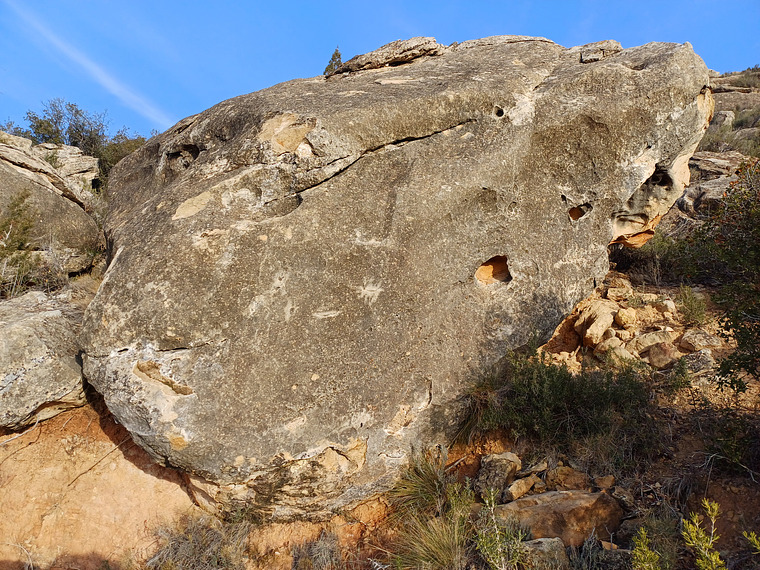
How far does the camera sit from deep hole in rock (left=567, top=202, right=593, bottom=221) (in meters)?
5.17

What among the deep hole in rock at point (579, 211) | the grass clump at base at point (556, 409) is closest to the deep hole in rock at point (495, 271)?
the grass clump at base at point (556, 409)

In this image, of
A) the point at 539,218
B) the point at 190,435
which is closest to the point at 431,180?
the point at 539,218

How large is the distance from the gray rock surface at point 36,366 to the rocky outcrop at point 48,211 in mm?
2100

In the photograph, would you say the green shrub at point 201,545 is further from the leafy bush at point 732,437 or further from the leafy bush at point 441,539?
the leafy bush at point 732,437

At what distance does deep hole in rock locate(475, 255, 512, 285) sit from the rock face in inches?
0.7

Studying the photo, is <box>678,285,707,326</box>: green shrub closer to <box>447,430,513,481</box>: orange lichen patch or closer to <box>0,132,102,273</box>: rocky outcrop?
<box>447,430,513,481</box>: orange lichen patch

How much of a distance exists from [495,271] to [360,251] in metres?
1.40

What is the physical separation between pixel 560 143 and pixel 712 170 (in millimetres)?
6559

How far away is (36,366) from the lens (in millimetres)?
4055

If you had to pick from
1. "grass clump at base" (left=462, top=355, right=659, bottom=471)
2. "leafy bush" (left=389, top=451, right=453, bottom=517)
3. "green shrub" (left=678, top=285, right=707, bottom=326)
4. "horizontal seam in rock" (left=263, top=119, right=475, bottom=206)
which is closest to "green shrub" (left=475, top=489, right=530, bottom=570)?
"leafy bush" (left=389, top=451, right=453, bottom=517)

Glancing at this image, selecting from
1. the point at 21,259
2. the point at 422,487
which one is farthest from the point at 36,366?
the point at 422,487

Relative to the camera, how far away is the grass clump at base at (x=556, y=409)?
4.22 meters

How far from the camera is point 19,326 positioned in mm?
4133

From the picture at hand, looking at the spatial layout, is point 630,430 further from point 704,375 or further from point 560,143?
point 560,143
